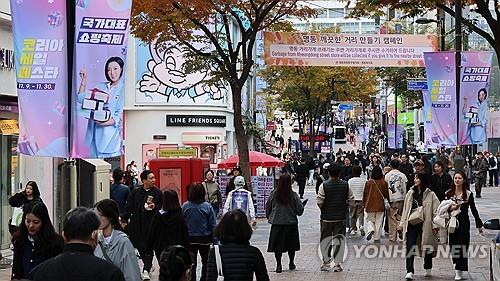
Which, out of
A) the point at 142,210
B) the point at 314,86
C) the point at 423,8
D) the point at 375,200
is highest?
the point at 314,86

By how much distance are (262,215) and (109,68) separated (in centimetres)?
1804

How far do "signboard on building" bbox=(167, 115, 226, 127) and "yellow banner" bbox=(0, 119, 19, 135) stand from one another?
23515 millimetres

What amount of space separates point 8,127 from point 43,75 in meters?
8.33

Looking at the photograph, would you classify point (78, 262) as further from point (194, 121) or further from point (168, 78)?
point (194, 121)

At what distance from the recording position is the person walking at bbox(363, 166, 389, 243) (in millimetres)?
17359

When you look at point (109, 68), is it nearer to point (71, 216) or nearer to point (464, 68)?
point (71, 216)

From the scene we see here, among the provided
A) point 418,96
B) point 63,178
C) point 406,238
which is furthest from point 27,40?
point 418,96

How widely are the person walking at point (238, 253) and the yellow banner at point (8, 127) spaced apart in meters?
9.82

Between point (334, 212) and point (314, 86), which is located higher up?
point (314, 86)

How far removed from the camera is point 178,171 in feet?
78.4

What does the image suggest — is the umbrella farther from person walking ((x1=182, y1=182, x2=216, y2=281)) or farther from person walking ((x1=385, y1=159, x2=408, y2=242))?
person walking ((x1=182, y1=182, x2=216, y2=281))

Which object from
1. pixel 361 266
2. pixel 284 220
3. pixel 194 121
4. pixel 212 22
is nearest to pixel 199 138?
pixel 194 121

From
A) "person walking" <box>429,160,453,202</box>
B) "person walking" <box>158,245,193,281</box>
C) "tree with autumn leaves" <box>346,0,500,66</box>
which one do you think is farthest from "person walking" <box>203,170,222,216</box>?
"person walking" <box>158,245,193,281</box>

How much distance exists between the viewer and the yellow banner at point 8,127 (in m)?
15.5
